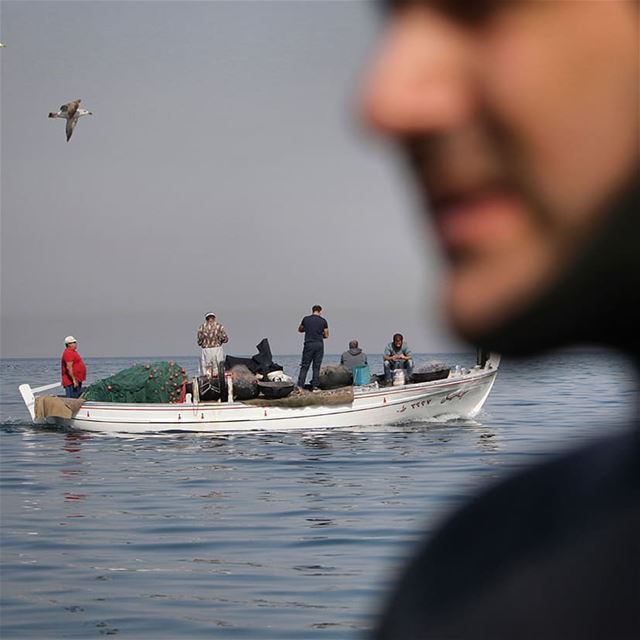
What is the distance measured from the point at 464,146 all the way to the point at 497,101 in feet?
0.10

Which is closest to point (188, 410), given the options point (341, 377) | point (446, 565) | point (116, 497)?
point (341, 377)

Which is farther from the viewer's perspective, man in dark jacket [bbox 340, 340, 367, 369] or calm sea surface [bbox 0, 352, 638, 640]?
man in dark jacket [bbox 340, 340, 367, 369]

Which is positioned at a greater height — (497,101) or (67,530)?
(497,101)

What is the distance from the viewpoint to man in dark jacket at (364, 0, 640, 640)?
622 millimetres

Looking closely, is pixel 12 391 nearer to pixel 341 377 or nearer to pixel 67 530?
pixel 341 377

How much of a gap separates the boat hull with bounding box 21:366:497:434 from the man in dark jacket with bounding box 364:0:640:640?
26062mm

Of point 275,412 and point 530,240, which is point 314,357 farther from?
point 530,240

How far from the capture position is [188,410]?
88.3 ft

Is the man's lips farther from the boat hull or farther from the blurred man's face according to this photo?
the boat hull

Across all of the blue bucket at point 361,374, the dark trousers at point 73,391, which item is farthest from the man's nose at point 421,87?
the dark trousers at point 73,391

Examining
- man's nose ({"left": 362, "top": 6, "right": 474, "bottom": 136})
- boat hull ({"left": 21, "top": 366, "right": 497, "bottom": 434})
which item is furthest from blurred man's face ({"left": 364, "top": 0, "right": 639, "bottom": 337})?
boat hull ({"left": 21, "top": 366, "right": 497, "bottom": 434})

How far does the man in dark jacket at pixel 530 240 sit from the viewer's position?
24.5 inches

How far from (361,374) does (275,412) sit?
2194 mm

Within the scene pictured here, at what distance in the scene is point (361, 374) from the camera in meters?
28.2
